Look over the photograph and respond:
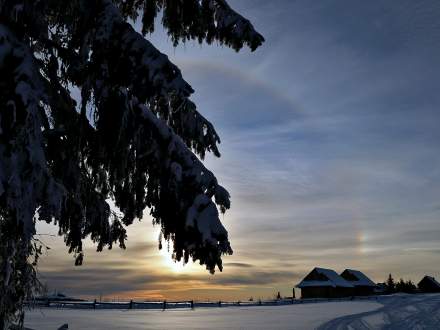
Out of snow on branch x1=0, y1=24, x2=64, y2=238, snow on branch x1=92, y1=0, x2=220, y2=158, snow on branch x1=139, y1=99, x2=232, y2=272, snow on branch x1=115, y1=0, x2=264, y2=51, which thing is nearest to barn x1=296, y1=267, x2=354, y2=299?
snow on branch x1=115, y1=0, x2=264, y2=51

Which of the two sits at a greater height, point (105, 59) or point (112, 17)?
point (112, 17)

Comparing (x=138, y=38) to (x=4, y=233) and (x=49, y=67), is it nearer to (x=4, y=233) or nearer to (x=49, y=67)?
(x=49, y=67)

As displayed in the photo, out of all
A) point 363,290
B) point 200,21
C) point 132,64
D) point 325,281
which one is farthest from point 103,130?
point 363,290

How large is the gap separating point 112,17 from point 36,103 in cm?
137

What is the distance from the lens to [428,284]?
91250mm

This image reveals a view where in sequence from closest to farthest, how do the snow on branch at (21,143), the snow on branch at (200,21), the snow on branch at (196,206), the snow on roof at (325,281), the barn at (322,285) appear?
1. the snow on branch at (21,143)
2. the snow on branch at (196,206)
3. the snow on branch at (200,21)
4. the snow on roof at (325,281)
5. the barn at (322,285)

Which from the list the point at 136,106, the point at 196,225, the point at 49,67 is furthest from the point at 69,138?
the point at 196,225

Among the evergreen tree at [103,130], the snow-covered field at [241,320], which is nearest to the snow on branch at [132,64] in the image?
the evergreen tree at [103,130]

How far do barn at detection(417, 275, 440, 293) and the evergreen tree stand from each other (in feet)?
306

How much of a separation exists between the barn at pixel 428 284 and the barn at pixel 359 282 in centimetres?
1131

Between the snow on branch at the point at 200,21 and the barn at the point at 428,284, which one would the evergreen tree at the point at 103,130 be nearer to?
the snow on branch at the point at 200,21

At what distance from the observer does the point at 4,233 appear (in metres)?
5.36

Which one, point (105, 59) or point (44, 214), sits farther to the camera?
point (105, 59)

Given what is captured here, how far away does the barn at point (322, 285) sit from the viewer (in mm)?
72625
